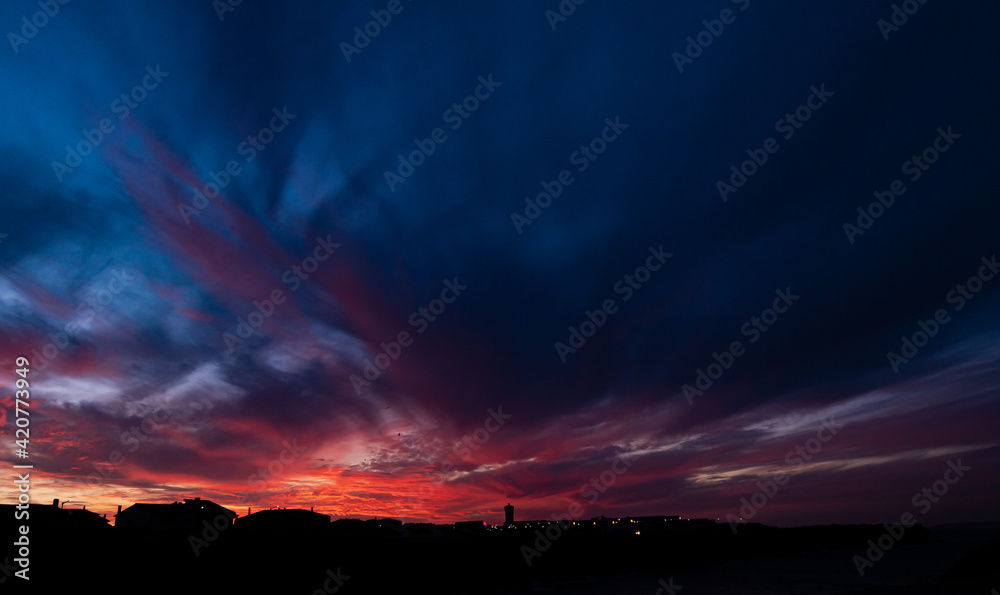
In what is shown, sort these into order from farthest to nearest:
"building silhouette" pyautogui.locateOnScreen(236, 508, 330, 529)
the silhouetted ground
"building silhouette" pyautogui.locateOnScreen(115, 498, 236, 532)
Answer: "building silhouette" pyautogui.locateOnScreen(236, 508, 330, 529) → "building silhouette" pyautogui.locateOnScreen(115, 498, 236, 532) → the silhouetted ground

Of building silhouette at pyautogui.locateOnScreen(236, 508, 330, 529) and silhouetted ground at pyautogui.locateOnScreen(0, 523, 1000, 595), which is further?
building silhouette at pyautogui.locateOnScreen(236, 508, 330, 529)

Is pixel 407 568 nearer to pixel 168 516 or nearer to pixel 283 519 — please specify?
pixel 283 519

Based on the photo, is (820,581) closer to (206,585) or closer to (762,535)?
(206,585)

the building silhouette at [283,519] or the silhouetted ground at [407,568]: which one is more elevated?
the building silhouette at [283,519]

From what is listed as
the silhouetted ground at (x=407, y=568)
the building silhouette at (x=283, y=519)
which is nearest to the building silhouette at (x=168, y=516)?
the building silhouette at (x=283, y=519)

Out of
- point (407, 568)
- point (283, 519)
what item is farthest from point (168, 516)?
point (407, 568)

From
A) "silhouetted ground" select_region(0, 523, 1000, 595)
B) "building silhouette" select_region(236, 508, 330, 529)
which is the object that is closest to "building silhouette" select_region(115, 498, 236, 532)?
"building silhouette" select_region(236, 508, 330, 529)

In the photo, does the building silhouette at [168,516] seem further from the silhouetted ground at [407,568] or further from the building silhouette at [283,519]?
the silhouetted ground at [407,568]

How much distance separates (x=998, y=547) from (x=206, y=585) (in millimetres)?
55219

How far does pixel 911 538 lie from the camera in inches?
6501

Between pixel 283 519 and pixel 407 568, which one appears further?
pixel 283 519

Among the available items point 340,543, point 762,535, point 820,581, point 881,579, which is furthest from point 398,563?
point 762,535

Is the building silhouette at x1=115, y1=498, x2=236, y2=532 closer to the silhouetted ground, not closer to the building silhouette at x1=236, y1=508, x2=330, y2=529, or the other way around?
the building silhouette at x1=236, y1=508, x2=330, y2=529

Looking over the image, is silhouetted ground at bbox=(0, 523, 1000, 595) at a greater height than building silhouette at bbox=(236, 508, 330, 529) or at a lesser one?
lesser
